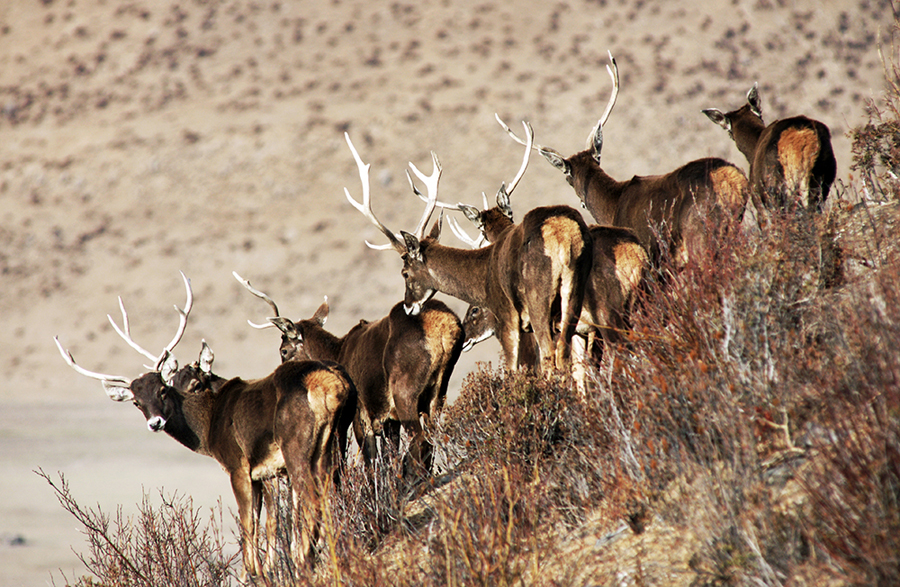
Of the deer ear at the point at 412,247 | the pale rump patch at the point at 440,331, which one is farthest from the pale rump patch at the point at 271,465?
the deer ear at the point at 412,247

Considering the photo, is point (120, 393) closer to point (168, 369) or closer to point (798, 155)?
point (168, 369)

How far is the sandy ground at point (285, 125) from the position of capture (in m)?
36.7

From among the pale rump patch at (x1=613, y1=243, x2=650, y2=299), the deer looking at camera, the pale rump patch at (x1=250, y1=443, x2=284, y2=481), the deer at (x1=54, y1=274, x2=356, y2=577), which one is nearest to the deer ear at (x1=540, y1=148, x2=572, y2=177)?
the deer looking at camera

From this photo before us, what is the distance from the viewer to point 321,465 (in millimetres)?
7559

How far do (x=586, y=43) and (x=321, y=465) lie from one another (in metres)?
42.8

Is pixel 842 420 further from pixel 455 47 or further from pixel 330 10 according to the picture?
pixel 330 10

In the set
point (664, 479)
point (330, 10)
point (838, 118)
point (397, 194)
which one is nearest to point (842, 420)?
point (664, 479)

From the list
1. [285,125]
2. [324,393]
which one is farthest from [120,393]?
[285,125]

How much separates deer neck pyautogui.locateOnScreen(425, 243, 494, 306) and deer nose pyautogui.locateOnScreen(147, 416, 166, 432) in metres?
3.21

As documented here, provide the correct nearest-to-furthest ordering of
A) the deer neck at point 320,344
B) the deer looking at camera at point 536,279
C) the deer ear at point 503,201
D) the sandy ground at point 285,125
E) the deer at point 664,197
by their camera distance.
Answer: the deer looking at camera at point 536,279 < the deer at point 664,197 < the deer ear at point 503,201 < the deer neck at point 320,344 < the sandy ground at point 285,125

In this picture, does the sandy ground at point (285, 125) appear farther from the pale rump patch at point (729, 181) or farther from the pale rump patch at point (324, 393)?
the pale rump patch at point (324, 393)

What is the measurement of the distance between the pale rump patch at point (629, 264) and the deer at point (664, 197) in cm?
19

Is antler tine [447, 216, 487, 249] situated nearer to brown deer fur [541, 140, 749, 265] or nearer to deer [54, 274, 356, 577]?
brown deer fur [541, 140, 749, 265]

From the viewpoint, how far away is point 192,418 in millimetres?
9289
